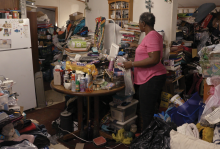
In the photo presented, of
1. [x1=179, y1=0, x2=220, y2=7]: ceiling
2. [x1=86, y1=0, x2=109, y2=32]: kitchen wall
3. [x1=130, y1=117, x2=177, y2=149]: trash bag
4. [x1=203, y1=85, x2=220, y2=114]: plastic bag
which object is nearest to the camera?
[x1=130, y1=117, x2=177, y2=149]: trash bag

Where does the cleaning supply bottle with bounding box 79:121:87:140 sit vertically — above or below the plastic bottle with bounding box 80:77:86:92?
below

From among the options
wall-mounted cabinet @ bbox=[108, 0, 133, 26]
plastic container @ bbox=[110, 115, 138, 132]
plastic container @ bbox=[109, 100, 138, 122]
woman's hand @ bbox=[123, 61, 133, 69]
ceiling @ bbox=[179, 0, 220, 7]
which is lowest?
plastic container @ bbox=[110, 115, 138, 132]

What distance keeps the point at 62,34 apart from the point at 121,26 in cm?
276

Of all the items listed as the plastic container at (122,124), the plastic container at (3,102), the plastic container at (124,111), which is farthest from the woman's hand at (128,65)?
the plastic container at (3,102)

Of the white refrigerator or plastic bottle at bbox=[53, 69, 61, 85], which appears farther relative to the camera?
the white refrigerator

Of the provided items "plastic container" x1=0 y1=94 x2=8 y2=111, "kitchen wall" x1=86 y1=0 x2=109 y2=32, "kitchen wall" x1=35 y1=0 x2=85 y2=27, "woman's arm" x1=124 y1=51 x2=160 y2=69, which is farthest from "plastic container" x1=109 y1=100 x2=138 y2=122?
"kitchen wall" x1=35 y1=0 x2=85 y2=27

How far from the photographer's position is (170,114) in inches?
83.9

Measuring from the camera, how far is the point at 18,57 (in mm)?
3414

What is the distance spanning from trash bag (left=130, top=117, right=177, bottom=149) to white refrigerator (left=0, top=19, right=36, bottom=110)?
2350mm

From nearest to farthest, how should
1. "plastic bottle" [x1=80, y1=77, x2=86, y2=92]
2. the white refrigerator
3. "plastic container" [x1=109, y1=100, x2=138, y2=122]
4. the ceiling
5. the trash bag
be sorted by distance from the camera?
the trash bag
"plastic bottle" [x1=80, y1=77, x2=86, y2=92]
"plastic container" [x1=109, y1=100, x2=138, y2=122]
the white refrigerator
the ceiling

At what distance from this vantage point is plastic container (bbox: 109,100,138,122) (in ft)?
9.14

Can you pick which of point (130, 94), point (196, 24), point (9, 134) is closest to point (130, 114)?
point (130, 94)

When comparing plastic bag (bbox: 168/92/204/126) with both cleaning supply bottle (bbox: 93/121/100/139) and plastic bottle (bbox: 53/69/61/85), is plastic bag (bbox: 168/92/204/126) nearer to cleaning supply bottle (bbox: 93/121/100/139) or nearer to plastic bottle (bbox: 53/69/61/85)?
cleaning supply bottle (bbox: 93/121/100/139)

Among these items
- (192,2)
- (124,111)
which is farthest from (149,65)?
(192,2)
